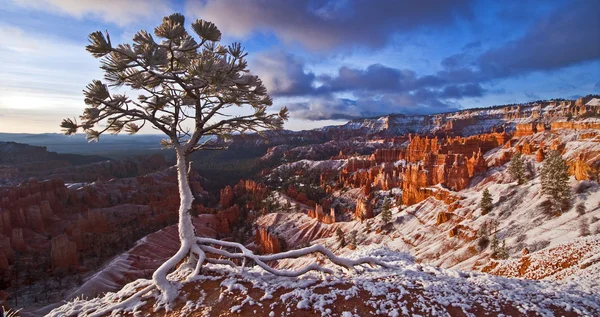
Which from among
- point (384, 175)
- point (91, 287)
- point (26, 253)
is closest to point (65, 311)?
point (91, 287)

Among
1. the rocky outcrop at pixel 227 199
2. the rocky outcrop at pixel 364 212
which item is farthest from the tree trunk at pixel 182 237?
the rocky outcrop at pixel 227 199

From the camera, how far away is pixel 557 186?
1108 inches

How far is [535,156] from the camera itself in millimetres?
48750

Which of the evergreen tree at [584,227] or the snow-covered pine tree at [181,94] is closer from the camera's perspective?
the snow-covered pine tree at [181,94]

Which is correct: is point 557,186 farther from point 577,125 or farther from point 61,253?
point 61,253

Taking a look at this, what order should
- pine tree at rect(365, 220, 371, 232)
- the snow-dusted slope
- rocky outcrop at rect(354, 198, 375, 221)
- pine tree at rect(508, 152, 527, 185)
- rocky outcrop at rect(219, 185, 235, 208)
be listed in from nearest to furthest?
the snow-dusted slope
pine tree at rect(508, 152, 527, 185)
pine tree at rect(365, 220, 371, 232)
rocky outcrop at rect(354, 198, 375, 221)
rocky outcrop at rect(219, 185, 235, 208)

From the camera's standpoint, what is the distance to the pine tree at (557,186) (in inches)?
1090

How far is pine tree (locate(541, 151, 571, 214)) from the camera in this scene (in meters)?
27.7

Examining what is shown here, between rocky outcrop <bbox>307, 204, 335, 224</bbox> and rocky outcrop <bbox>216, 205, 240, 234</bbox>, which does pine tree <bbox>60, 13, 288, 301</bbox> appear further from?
rocky outcrop <bbox>216, 205, 240, 234</bbox>

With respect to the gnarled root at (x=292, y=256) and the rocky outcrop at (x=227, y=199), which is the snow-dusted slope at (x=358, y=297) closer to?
the gnarled root at (x=292, y=256)

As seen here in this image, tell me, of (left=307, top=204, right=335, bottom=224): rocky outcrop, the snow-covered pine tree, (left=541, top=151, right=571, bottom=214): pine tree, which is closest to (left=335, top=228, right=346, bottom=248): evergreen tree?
(left=307, top=204, right=335, bottom=224): rocky outcrop

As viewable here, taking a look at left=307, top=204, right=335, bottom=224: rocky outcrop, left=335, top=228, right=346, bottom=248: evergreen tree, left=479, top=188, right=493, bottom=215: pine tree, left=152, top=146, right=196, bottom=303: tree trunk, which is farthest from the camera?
left=307, top=204, right=335, bottom=224: rocky outcrop

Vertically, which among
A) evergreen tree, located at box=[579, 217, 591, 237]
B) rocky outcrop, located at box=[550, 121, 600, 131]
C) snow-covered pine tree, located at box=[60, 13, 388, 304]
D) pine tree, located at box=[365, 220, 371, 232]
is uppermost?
rocky outcrop, located at box=[550, 121, 600, 131]

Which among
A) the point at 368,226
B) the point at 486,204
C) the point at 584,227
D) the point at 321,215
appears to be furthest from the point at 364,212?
the point at 584,227
